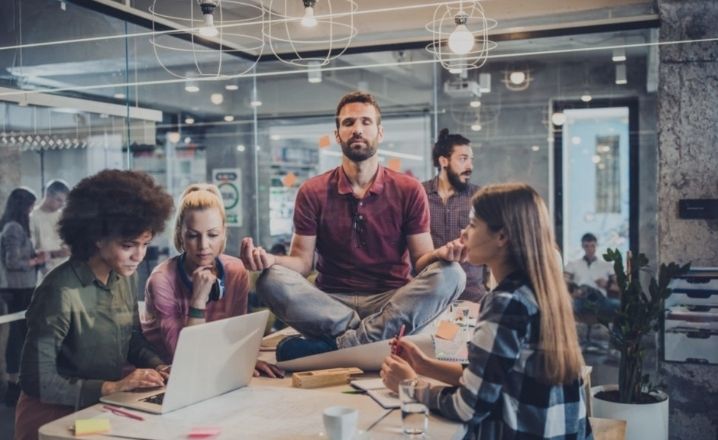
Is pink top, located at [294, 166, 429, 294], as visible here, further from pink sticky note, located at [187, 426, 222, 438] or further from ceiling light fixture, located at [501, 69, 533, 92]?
ceiling light fixture, located at [501, 69, 533, 92]

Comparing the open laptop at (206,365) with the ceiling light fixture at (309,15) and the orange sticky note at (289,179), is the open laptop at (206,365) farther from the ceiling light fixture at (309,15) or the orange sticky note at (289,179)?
the orange sticky note at (289,179)

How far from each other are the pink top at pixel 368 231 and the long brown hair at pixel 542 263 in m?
0.86

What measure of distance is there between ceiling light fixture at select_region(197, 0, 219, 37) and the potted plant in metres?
2.19

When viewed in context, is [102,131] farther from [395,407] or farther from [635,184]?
[635,184]

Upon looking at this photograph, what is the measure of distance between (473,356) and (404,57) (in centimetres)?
284

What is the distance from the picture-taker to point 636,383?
133 inches

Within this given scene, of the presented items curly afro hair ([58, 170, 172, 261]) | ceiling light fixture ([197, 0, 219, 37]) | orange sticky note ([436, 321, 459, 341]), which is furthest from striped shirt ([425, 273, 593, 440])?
ceiling light fixture ([197, 0, 219, 37])

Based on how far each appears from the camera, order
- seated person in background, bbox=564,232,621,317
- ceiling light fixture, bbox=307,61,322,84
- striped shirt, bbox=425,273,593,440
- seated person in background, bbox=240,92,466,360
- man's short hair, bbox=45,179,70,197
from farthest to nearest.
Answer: ceiling light fixture, bbox=307,61,322,84 < seated person in background, bbox=564,232,621,317 < seated person in background, bbox=240,92,466,360 < man's short hair, bbox=45,179,70,197 < striped shirt, bbox=425,273,593,440

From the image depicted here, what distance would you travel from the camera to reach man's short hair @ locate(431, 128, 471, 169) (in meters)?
4.01

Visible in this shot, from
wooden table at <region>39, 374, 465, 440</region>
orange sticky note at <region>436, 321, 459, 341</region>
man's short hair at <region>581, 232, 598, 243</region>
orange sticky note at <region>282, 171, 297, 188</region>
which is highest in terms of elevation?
orange sticky note at <region>282, 171, 297, 188</region>

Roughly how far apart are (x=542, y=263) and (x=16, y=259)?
156 cm

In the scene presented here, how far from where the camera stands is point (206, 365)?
5.98 feet

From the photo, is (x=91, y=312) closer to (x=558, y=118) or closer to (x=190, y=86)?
(x=190, y=86)

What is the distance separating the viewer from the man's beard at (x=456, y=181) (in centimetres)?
302
